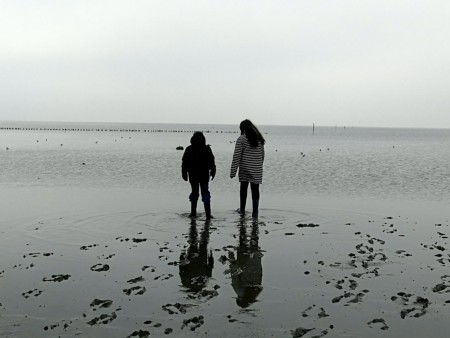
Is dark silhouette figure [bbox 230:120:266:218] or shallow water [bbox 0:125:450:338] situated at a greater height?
dark silhouette figure [bbox 230:120:266:218]

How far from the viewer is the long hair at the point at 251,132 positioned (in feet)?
39.1

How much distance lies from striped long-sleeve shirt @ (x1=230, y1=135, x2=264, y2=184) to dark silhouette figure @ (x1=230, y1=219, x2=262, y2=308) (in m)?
2.29

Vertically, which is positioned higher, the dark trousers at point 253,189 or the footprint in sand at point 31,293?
the dark trousers at point 253,189

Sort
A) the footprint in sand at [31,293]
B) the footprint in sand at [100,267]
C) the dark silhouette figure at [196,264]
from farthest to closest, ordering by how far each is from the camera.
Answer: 1. the footprint in sand at [100,267]
2. the dark silhouette figure at [196,264]
3. the footprint in sand at [31,293]

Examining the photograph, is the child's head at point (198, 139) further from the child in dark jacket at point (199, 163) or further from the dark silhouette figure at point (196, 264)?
the dark silhouette figure at point (196, 264)

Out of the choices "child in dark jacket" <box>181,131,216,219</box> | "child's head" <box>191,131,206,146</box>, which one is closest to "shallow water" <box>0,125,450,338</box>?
"child in dark jacket" <box>181,131,216,219</box>

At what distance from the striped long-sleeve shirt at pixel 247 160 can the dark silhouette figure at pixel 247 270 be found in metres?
2.29

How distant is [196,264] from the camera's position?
7.93 m

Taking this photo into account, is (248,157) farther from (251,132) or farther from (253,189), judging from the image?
(253,189)

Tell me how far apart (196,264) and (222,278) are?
87 centimetres

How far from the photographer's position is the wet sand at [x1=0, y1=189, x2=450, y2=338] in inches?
216

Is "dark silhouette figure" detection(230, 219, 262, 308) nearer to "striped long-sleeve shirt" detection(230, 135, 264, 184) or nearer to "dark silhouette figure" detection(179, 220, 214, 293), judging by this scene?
"dark silhouette figure" detection(179, 220, 214, 293)

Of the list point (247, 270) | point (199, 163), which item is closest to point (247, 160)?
point (199, 163)

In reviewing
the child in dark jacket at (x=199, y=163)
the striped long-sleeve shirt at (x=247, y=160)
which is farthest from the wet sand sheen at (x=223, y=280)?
the striped long-sleeve shirt at (x=247, y=160)
